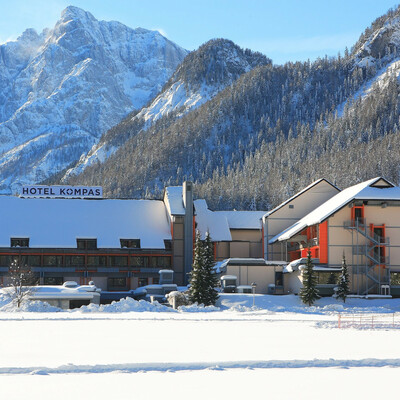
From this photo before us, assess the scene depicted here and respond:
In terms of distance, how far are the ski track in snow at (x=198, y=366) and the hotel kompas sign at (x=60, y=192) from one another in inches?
2757

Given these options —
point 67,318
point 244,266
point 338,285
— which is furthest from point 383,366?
point 244,266

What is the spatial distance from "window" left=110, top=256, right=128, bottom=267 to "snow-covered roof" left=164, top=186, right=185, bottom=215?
26.5 feet

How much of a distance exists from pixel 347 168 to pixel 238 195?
1486 inches

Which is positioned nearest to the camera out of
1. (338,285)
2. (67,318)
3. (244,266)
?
(67,318)

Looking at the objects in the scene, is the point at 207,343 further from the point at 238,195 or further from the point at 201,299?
the point at 238,195

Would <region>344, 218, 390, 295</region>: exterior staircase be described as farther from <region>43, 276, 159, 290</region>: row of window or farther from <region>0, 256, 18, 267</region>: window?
<region>0, 256, 18, 267</region>: window

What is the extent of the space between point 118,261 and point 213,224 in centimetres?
1413

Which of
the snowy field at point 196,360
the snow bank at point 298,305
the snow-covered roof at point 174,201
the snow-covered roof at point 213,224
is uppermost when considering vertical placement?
the snow-covered roof at point 174,201

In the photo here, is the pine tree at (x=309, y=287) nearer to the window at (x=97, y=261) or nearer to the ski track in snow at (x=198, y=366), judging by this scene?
the window at (x=97, y=261)

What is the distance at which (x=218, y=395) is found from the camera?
619 inches

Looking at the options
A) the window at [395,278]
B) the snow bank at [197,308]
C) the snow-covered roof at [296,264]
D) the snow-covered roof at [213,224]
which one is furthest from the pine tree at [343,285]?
the snow-covered roof at [213,224]

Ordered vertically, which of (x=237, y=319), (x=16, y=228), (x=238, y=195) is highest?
(x=238, y=195)

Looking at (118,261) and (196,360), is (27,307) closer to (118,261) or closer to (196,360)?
(118,261)

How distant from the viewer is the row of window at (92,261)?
245 feet
